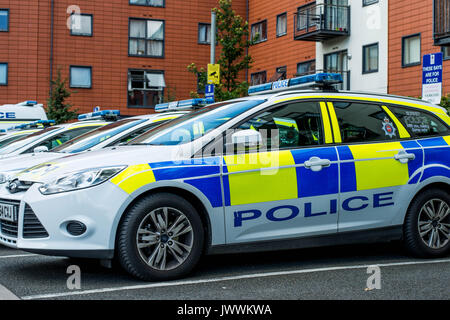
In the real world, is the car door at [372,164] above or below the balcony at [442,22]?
below

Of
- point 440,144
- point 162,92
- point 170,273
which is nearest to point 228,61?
point 162,92

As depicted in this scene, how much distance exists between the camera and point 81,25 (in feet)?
115

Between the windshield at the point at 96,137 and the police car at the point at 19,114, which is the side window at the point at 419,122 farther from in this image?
the police car at the point at 19,114

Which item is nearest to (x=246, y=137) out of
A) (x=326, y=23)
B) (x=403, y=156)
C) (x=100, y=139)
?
(x=403, y=156)

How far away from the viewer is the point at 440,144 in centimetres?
690

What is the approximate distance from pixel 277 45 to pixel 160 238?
2939cm

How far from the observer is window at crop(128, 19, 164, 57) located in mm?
35906

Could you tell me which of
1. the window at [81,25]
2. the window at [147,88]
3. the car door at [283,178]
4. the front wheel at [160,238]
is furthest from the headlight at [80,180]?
the window at [147,88]

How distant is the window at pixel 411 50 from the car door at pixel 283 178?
63.9ft

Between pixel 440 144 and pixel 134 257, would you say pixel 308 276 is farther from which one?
pixel 440 144

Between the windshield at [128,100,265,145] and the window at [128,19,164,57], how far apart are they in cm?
3016

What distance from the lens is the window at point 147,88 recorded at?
36250mm

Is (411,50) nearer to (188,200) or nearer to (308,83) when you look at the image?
(308,83)
